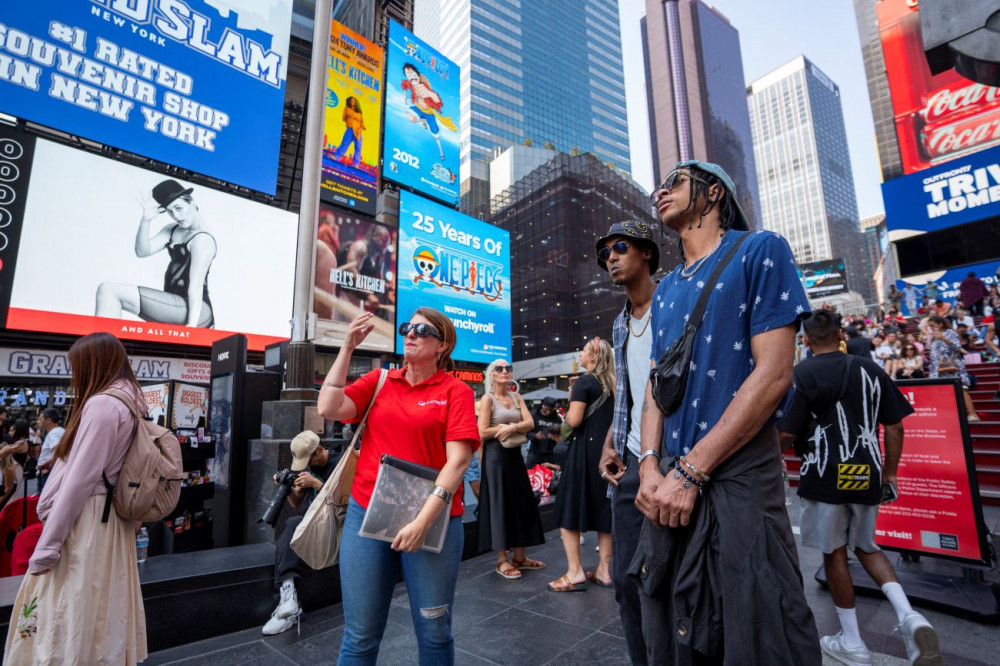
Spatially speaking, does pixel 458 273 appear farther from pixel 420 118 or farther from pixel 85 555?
pixel 85 555

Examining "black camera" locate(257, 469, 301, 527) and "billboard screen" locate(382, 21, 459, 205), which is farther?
"billboard screen" locate(382, 21, 459, 205)

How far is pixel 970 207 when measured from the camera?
76.4 ft

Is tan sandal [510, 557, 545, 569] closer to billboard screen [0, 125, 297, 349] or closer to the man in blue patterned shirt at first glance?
the man in blue patterned shirt

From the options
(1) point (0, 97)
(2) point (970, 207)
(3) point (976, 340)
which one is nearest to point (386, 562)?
(1) point (0, 97)

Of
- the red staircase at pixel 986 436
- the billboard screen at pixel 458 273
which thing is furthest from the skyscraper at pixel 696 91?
the red staircase at pixel 986 436

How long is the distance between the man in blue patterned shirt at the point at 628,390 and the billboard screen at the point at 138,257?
14936mm

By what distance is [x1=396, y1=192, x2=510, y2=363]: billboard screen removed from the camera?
70.7 feet

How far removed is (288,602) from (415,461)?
90.0 inches

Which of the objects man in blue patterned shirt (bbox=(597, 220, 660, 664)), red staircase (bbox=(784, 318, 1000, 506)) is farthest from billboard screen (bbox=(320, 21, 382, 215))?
man in blue patterned shirt (bbox=(597, 220, 660, 664))

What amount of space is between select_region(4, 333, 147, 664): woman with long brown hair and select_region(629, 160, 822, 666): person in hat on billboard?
2436 mm

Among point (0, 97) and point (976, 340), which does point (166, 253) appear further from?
point (976, 340)

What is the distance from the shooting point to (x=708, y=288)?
1492 millimetres

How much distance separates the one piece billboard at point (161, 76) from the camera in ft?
40.2

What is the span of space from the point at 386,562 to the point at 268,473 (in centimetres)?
346
